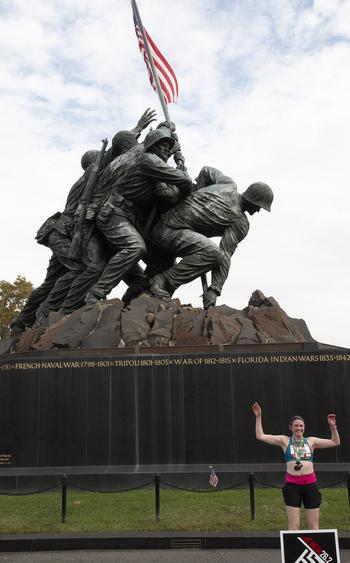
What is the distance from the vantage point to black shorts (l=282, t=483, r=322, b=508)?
5578mm

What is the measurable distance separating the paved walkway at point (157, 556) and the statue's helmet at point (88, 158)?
1261cm

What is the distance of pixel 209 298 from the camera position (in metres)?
14.3

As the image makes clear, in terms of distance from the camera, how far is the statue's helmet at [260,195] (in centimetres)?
1482

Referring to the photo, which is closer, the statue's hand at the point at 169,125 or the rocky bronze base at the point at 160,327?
the rocky bronze base at the point at 160,327

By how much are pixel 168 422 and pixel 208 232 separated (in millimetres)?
5643

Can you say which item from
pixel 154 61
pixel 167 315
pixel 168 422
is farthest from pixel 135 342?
pixel 154 61

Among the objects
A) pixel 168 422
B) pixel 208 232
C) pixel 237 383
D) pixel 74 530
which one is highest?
pixel 208 232

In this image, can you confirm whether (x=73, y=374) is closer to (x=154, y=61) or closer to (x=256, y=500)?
(x=256, y=500)

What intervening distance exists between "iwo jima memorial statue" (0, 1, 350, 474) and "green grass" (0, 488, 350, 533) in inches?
55.3

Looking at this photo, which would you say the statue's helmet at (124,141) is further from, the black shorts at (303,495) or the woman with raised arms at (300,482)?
the black shorts at (303,495)

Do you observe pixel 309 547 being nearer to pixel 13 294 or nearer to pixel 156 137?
pixel 156 137

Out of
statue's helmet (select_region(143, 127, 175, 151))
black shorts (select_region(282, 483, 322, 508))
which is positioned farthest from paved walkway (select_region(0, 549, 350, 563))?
statue's helmet (select_region(143, 127, 175, 151))

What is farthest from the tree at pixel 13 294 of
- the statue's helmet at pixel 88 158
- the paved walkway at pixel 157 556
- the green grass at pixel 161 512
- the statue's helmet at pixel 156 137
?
the paved walkway at pixel 157 556

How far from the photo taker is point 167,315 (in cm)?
1291
